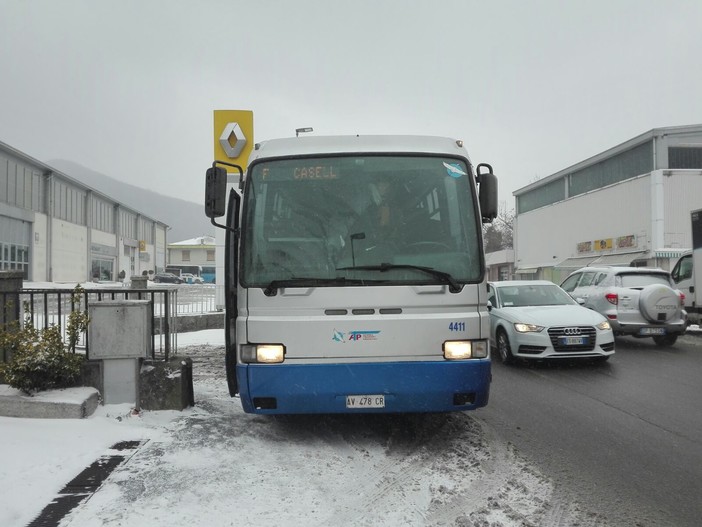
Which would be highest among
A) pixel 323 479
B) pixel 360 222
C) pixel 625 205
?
pixel 625 205

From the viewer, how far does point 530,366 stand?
30.9 feet

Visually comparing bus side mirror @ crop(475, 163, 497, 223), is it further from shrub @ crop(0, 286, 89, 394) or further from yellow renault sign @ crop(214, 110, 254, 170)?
yellow renault sign @ crop(214, 110, 254, 170)

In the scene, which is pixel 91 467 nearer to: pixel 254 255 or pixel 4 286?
pixel 254 255

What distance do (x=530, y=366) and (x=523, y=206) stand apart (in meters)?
42.1

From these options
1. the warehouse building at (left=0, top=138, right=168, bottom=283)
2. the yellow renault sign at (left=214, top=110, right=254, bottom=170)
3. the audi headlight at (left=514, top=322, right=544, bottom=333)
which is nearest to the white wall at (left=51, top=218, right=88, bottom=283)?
the warehouse building at (left=0, top=138, right=168, bottom=283)

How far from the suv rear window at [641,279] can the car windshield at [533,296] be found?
Answer: 2.69 meters

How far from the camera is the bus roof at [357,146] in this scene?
4.98 meters

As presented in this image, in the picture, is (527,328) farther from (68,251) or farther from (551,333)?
(68,251)

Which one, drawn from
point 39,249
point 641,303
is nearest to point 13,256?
point 39,249

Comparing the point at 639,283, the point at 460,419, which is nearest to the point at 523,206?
the point at 639,283

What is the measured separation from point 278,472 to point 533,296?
7.61 meters

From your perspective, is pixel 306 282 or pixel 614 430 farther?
pixel 614 430

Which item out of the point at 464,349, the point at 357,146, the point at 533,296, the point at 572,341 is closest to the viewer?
the point at 464,349

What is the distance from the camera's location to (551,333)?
8.88m
